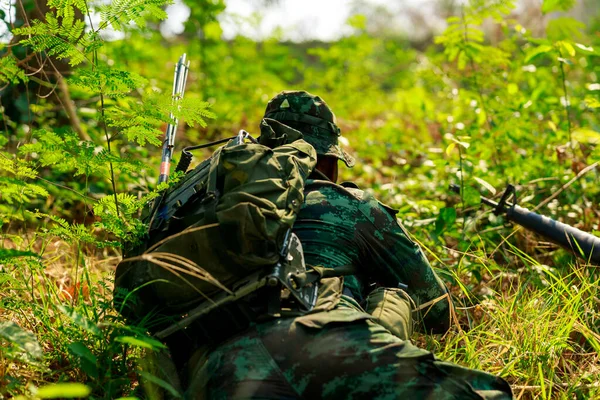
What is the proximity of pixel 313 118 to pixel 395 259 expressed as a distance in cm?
87

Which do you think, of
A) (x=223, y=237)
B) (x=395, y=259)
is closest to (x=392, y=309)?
(x=395, y=259)

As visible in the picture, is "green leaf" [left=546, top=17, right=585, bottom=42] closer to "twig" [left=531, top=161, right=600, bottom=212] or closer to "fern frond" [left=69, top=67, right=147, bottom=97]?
"twig" [left=531, top=161, right=600, bottom=212]

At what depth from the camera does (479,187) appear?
4785 millimetres

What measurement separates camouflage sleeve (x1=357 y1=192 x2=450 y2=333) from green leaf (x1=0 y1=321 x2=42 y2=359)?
4.60 feet

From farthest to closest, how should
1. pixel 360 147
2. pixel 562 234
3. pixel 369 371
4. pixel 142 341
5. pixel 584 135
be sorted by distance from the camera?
pixel 360 147 → pixel 584 135 → pixel 562 234 → pixel 142 341 → pixel 369 371

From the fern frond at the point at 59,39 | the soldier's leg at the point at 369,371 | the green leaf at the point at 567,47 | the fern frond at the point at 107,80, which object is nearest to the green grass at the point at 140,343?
the soldier's leg at the point at 369,371

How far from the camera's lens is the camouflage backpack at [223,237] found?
2162mm

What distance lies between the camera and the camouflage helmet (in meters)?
3.14

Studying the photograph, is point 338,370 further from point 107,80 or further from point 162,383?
point 107,80

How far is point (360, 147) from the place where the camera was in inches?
261

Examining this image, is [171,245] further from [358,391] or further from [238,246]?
[358,391]

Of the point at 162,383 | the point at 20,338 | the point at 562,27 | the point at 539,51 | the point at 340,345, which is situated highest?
the point at 562,27

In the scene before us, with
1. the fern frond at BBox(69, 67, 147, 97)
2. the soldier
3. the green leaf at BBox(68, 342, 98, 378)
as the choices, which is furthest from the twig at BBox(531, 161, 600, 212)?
the green leaf at BBox(68, 342, 98, 378)

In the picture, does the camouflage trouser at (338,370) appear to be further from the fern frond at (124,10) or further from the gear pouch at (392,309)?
the fern frond at (124,10)
